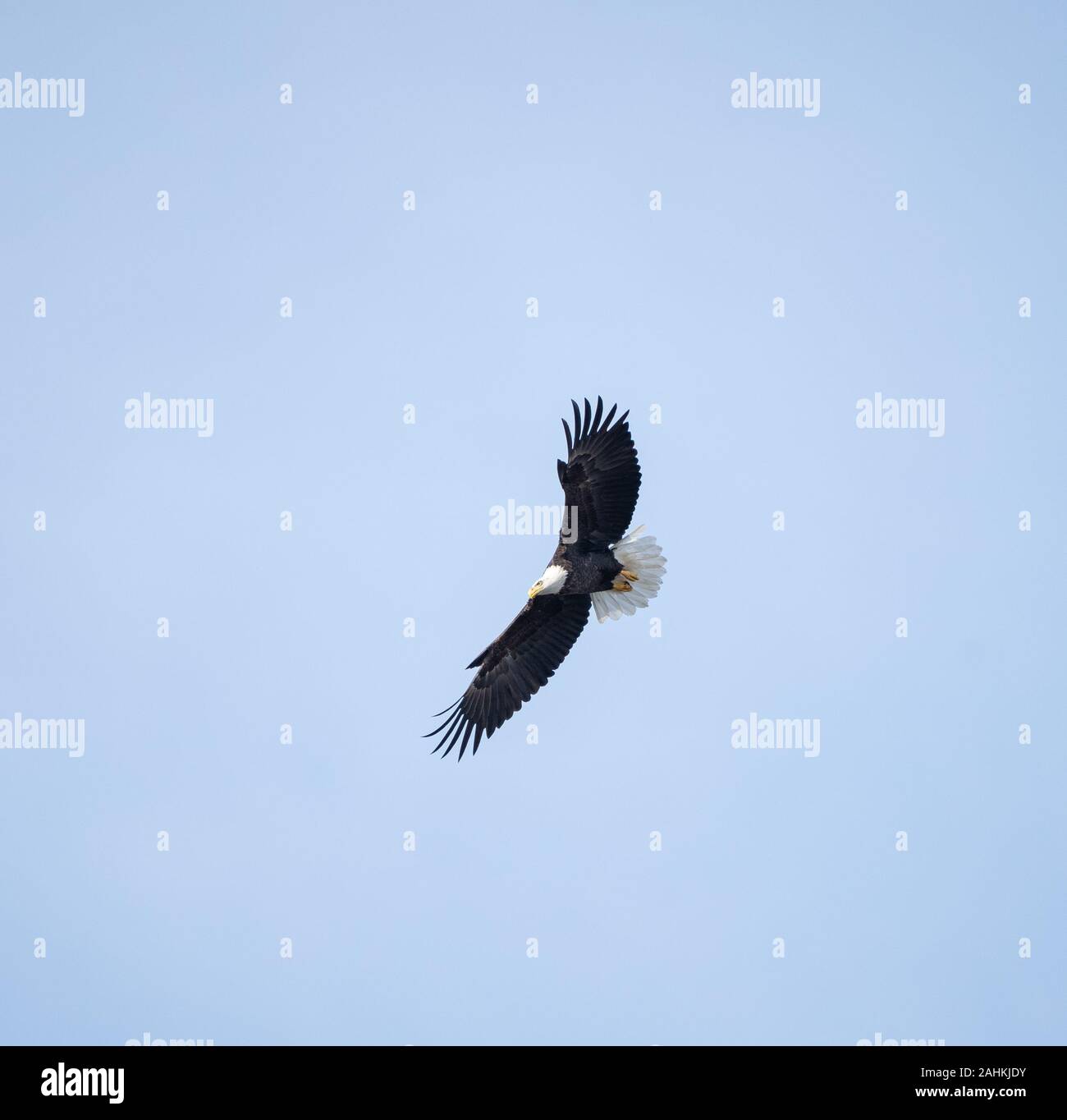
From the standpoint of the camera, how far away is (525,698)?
16297 millimetres

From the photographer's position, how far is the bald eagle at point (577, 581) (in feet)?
48.9

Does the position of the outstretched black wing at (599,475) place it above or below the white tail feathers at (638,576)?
above

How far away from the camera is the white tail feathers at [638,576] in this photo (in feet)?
51.6

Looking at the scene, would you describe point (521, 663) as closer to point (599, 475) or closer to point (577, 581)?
point (577, 581)

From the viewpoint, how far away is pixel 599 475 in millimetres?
14969

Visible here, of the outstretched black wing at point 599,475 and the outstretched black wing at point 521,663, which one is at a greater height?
the outstretched black wing at point 599,475

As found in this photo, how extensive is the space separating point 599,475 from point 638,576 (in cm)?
137

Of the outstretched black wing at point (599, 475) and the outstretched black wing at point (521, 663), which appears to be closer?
the outstretched black wing at point (599, 475)

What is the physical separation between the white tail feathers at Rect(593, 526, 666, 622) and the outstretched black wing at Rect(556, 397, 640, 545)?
0.44 m

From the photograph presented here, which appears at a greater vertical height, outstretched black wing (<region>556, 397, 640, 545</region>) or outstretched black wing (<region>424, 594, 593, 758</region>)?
outstretched black wing (<region>556, 397, 640, 545</region>)

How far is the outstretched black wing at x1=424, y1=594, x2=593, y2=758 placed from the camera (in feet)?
53.2

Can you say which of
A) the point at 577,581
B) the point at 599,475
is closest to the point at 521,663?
the point at 577,581
